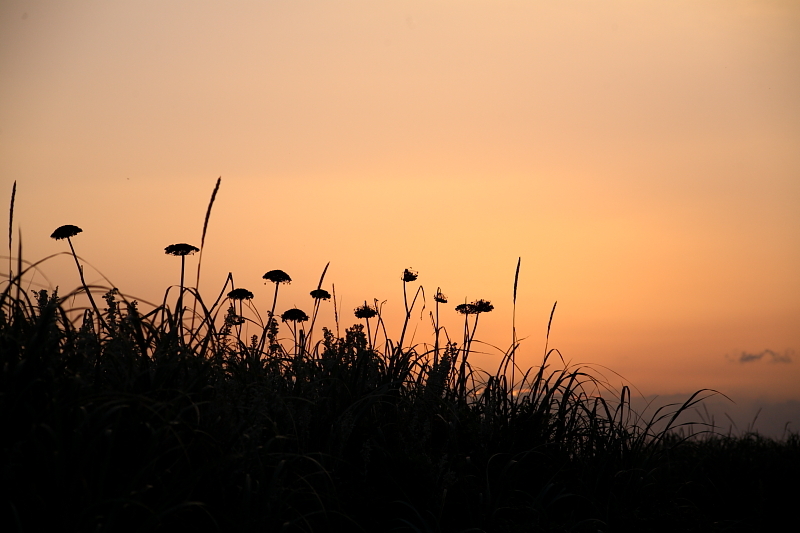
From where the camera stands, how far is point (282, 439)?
11.0 feet

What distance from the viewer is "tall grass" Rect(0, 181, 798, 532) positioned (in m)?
2.47

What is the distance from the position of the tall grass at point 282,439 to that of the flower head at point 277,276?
0.03 meters

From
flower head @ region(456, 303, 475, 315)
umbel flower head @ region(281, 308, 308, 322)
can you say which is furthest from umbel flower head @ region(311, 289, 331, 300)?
flower head @ region(456, 303, 475, 315)

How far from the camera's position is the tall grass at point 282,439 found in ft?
8.11

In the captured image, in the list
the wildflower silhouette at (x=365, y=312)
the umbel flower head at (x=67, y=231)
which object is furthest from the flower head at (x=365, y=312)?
the umbel flower head at (x=67, y=231)

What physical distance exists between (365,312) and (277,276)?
2.42 ft

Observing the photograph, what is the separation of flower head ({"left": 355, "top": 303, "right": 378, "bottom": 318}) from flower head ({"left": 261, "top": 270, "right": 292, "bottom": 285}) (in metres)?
0.59

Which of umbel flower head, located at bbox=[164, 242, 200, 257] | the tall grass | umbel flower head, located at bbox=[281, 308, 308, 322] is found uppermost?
umbel flower head, located at bbox=[164, 242, 200, 257]

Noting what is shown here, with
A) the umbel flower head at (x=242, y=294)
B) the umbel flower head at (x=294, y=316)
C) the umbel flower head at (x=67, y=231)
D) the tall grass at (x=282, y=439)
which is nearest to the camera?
the tall grass at (x=282, y=439)

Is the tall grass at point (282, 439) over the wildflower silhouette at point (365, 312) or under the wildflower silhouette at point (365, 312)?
under

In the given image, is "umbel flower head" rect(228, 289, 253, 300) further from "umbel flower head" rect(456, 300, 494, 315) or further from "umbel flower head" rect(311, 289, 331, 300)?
"umbel flower head" rect(456, 300, 494, 315)

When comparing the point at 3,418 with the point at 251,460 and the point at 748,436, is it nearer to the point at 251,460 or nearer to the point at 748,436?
the point at 251,460

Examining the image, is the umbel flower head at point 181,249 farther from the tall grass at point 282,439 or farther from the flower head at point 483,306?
the flower head at point 483,306

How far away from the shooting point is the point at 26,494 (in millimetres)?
2363
